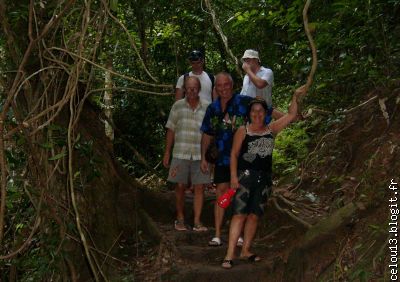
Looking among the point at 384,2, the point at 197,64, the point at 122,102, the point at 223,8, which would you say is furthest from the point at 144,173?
the point at 384,2

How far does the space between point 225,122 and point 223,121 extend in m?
0.03

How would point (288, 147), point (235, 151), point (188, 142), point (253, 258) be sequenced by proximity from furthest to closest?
1. point (288, 147)
2. point (188, 142)
3. point (253, 258)
4. point (235, 151)

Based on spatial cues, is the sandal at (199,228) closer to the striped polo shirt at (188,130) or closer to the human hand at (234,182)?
the striped polo shirt at (188,130)

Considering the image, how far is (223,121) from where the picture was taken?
5.41 meters

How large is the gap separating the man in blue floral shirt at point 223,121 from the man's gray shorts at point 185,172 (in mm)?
465

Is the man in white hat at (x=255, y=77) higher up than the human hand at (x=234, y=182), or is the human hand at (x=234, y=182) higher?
the man in white hat at (x=255, y=77)

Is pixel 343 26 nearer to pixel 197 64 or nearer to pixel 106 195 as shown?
pixel 197 64

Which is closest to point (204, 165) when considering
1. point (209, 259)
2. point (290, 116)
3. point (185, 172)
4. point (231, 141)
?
point (185, 172)

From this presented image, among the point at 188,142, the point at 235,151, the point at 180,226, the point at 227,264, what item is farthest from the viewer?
the point at 180,226

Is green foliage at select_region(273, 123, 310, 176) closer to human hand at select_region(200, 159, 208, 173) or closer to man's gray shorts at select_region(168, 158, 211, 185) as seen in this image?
man's gray shorts at select_region(168, 158, 211, 185)

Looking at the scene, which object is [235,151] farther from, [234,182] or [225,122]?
[225,122]

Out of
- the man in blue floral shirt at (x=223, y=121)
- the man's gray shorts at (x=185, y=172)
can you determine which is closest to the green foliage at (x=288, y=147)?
the man's gray shorts at (x=185, y=172)

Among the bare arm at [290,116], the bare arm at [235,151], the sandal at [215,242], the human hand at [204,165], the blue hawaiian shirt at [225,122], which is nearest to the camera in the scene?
the bare arm at [290,116]

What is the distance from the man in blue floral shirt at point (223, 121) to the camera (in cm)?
531
